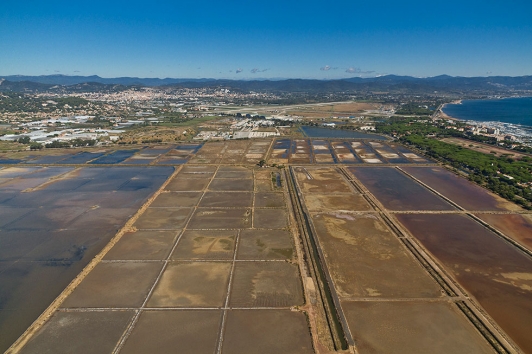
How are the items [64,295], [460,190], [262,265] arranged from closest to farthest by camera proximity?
[64,295] → [262,265] → [460,190]

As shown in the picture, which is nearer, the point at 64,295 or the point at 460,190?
the point at 64,295

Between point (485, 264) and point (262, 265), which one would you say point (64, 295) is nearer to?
point (262, 265)

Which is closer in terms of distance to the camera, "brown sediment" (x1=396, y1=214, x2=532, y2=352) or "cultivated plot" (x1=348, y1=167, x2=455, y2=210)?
"brown sediment" (x1=396, y1=214, x2=532, y2=352)

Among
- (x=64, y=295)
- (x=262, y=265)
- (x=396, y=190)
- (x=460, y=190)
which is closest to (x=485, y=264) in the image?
(x=396, y=190)

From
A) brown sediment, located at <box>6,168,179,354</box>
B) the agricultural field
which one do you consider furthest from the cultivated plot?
brown sediment, located at <box>6,168,179,354</box>

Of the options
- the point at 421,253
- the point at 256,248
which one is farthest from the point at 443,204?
the point at 256,248

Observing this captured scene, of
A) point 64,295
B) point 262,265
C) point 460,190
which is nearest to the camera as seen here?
point 64,295

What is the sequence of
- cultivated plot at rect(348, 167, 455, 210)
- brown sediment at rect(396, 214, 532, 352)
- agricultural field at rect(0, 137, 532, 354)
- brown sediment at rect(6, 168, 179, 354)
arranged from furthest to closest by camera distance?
1. cultivated plot at rect(348, 167, 455, 210)
2. brown sediment at rect(396, 214, 532, 352)
3. agricultural field at rect(0, 137, 532, 354)
4. brown sediment at rect(6, 168, 179, 354)

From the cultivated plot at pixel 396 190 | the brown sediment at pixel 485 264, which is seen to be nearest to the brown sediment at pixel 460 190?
the cultivated plot at pixel 396 190

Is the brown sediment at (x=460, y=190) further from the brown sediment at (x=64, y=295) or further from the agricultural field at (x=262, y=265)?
the brown sediment at (x=64, y=295)

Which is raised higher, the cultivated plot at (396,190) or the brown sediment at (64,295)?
the cultivated plot at (396,190)

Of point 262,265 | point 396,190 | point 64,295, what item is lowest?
point 64,295

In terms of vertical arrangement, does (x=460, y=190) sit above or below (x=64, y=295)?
above

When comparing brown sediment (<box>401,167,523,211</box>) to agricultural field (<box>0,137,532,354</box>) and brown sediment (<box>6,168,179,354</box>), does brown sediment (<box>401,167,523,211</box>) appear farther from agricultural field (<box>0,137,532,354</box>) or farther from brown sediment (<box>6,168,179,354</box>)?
brown sediment (<box>6,168,179,354</box>)
